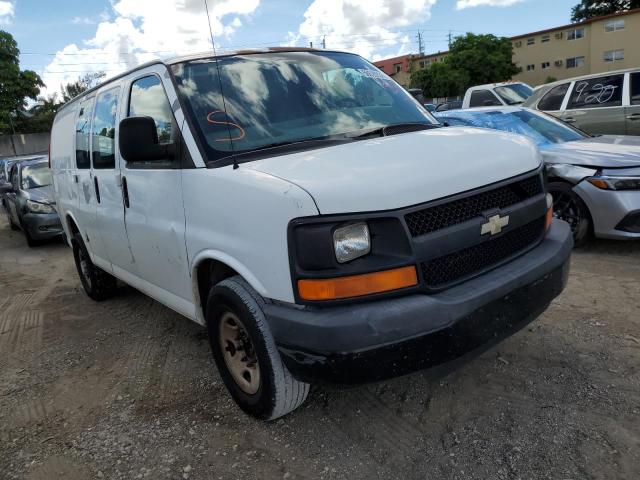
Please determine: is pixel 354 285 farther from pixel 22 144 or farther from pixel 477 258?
pixel 22 144

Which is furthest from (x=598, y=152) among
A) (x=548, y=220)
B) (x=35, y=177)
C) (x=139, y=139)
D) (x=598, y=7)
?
(x=598, y=7)

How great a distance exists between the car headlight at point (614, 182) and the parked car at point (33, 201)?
25.9ft

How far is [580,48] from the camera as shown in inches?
2125

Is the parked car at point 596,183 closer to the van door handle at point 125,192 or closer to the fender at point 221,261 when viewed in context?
the fender at point 221,261

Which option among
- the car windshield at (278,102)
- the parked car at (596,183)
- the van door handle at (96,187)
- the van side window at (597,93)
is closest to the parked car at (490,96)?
the van side window at (597,93)

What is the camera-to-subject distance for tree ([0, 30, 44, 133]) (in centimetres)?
4131

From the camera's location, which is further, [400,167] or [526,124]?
[526,124]

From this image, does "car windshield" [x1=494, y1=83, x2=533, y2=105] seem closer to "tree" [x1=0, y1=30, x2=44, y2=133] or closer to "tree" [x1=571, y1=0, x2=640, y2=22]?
"tree" [x1=0, y1=30, x2=44, y2=133]

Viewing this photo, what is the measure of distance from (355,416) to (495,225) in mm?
1272

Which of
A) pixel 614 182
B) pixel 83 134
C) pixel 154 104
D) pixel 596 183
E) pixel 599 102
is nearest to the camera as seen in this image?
pixel 154 104

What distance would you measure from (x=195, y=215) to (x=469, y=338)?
154 cm

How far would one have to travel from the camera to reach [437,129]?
3.12 m

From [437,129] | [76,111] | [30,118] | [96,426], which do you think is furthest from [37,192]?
[30,118]

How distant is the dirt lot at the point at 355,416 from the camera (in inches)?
94.8
